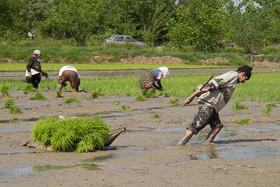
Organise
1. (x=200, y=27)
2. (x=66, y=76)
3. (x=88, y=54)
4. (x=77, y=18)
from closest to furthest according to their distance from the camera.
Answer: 1. (x=66, y=76)
2. (x=88, y=54)
3. (x=77, y=18)
4. (x=200, y=27)

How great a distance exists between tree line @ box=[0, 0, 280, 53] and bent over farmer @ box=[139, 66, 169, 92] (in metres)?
38.0

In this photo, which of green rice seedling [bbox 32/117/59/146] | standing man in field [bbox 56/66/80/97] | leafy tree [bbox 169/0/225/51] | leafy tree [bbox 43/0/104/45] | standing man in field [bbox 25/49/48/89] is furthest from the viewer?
leafy tree [bbox 169/0/225/51]

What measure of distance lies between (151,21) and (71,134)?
62475mm

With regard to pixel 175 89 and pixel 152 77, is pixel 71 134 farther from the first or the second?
pixel 175 89

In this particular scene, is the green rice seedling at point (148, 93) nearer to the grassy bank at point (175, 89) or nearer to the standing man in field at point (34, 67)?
the grassy bank at point (175, 89)

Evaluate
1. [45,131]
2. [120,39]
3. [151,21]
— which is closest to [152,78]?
[45,131]

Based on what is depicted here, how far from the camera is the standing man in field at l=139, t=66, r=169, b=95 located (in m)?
22.8

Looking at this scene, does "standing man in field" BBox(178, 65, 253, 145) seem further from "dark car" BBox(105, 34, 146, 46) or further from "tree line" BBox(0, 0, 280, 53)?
"dark car" BBox(105, 34, 146, 46)

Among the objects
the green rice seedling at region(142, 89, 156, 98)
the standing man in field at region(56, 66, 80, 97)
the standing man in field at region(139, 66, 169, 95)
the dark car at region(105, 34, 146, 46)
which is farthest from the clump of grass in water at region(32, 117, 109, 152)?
the dark car at region(105, 34, 146, 46)

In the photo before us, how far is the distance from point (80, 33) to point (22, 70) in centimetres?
2299

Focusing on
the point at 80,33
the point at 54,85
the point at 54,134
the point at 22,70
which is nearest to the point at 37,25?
the point at 80,33

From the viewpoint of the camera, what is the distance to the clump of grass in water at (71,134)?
419 inches

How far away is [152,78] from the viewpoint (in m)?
23.3

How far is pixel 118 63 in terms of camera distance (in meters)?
54.1
